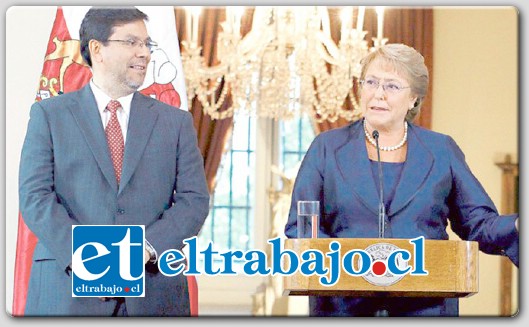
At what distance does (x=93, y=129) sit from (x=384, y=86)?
114 centimetres

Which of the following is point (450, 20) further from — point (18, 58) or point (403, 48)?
point (18, 58)

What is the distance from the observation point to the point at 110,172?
17.2 ft

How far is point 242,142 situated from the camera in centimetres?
560

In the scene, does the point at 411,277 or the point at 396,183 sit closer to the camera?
the point at 411,277

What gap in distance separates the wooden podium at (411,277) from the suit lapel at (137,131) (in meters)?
0.68

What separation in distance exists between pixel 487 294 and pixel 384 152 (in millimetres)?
681

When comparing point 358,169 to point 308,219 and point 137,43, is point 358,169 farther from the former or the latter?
point 137,43

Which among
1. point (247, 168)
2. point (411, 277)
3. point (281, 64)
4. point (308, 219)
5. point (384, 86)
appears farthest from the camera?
point (281, 64)

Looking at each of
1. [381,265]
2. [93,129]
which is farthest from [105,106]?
[381,265]

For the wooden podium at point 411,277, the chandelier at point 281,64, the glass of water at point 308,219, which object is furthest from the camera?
the chandelier at point 281,64

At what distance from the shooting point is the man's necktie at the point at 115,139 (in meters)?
5.25

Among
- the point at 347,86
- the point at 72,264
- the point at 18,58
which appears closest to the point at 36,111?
the point at 18,58

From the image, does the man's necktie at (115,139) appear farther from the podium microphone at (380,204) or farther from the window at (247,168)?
the podium microphone at (380,204)
